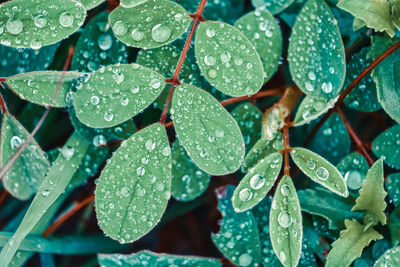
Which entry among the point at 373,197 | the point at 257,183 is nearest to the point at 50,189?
the point at 257,183

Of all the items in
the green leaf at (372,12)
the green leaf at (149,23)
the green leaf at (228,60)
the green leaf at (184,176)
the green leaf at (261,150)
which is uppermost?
the green leaf at (372,12)

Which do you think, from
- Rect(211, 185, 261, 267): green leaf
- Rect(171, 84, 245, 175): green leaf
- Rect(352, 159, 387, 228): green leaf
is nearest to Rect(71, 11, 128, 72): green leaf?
Rect(171, 84, 245, 175): green leaf

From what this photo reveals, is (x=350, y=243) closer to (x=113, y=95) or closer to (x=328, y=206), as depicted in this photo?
(x=328, y=206)

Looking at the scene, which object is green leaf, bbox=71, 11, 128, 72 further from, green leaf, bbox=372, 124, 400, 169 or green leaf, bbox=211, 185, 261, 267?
green leaf, bbox=372, 124, 400, 169

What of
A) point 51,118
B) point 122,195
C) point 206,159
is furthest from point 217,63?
point 51,118

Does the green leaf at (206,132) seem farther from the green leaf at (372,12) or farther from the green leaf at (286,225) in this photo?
the green leaf at (372,12)

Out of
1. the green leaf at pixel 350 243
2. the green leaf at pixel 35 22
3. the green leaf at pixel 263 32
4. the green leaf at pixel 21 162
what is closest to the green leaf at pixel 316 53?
the green leaf at pixel 263 32
